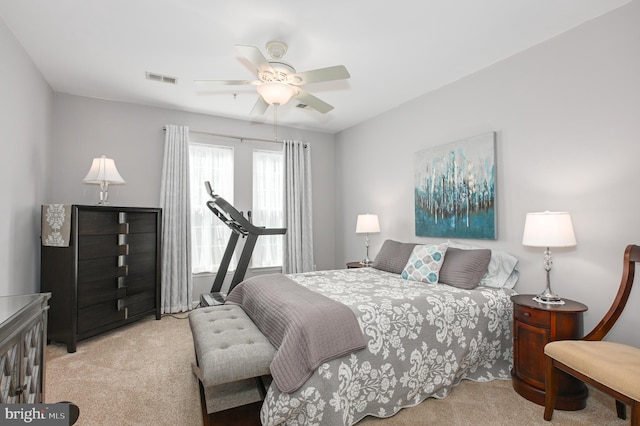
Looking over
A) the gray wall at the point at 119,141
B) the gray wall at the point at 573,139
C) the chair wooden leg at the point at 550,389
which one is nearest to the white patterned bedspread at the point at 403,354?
the chair wooden leg at the point at 550,389

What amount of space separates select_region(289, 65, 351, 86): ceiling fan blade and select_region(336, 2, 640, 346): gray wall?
1673 mm

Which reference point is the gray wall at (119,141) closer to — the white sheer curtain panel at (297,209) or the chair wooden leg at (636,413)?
the white sheer curtain panel at (297,209)

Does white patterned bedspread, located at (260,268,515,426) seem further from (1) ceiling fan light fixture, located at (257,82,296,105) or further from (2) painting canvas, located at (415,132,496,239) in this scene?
(1) ceiling fan light fixture, located at (257,82,296,105)

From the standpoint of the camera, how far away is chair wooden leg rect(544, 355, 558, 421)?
2.00 meters

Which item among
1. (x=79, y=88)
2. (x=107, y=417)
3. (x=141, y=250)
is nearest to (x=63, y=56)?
(x=79, y=88)

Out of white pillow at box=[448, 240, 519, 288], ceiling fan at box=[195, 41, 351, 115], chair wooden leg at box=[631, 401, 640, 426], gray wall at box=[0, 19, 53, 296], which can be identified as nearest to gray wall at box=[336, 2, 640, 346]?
white pillow at box=[448, 240, 519, 288]

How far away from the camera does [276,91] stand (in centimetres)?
264

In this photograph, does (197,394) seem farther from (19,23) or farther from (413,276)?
(19,23)

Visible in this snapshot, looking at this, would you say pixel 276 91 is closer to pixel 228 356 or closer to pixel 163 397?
pixel 228 356

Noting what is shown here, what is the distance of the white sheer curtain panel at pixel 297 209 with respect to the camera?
5199 millimetres

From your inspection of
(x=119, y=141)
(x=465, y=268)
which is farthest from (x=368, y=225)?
(x=119, y=141)

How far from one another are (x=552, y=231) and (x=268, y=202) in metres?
3.81

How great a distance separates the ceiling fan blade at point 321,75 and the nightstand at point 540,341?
2.14 metres

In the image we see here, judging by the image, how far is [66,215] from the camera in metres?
3.12
